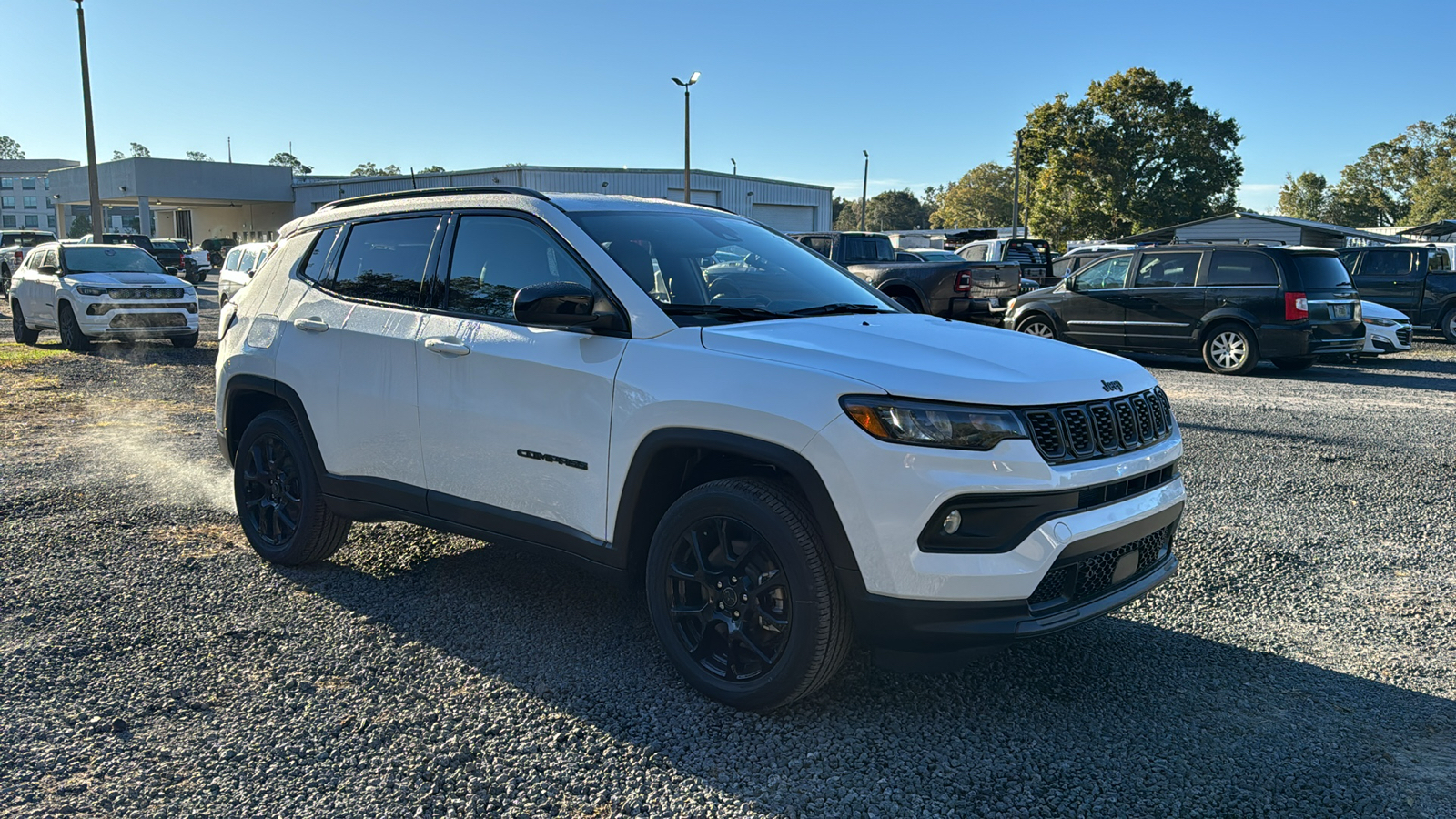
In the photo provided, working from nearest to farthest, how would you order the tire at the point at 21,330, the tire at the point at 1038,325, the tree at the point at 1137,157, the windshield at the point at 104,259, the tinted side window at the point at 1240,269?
1. the tinted side window at the point at 1240,269
2. the tire at the point at 1038,325
3. the windshield at the point at 104,259
4. the tire at the point at 21,330
5. the tree at the point at 1137,157

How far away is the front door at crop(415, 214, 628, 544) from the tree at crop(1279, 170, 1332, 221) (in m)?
110

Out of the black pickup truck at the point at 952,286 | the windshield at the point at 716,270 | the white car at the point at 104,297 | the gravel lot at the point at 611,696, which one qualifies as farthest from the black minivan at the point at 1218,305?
the white car at the point at 104,297

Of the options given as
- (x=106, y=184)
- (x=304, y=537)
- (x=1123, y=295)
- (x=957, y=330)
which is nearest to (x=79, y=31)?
(x=1123, y=295)

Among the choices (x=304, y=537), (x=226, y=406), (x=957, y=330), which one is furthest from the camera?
(x=226, y=406)

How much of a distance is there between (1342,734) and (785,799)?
1927mm

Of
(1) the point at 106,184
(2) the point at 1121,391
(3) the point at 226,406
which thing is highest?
(1) the point at 106,184

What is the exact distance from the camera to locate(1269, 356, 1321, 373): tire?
45.8 feet

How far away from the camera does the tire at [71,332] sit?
52.0ft

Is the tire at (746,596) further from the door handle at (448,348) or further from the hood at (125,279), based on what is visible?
the hood at (125,279)

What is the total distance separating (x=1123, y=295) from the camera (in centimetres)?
1503

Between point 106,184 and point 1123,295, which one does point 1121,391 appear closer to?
point 1123,295

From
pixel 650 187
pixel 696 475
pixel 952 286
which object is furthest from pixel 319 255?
pixel 650 187

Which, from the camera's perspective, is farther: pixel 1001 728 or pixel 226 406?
pixel 226 406

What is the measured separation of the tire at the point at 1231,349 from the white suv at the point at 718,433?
11.0 m
